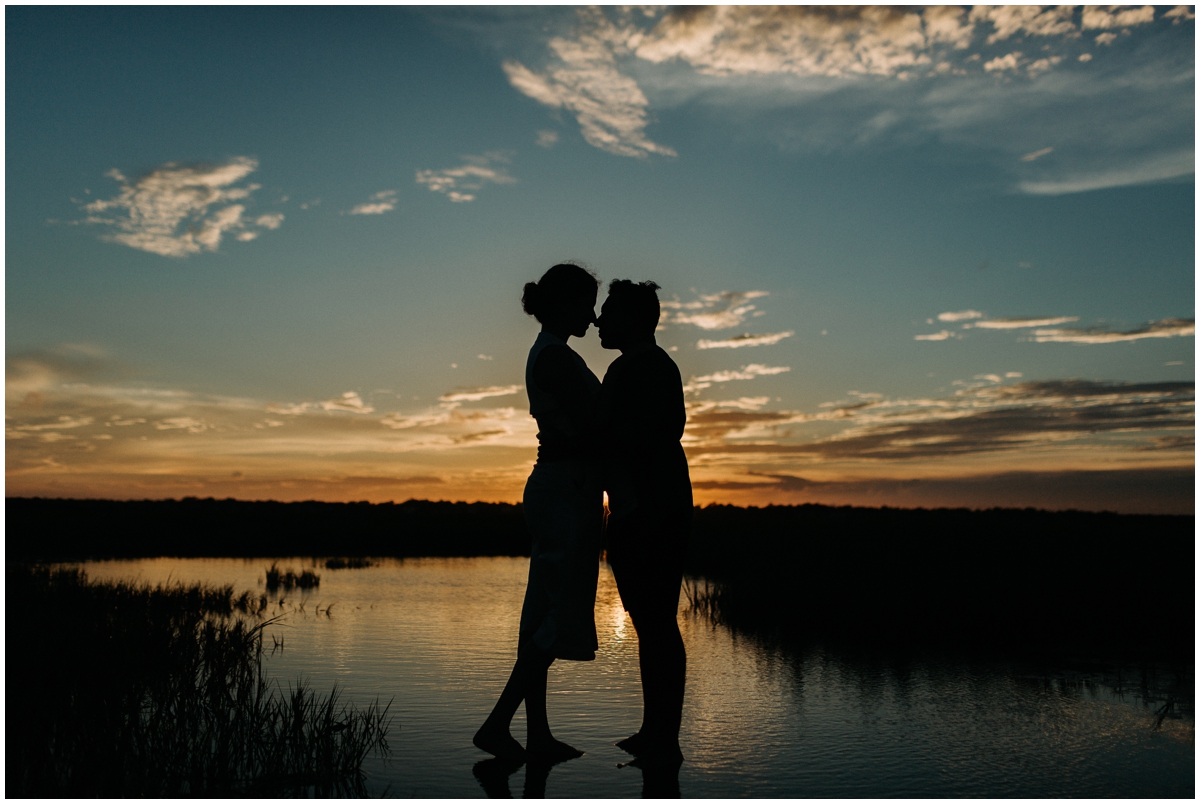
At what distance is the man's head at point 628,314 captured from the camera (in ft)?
15.6

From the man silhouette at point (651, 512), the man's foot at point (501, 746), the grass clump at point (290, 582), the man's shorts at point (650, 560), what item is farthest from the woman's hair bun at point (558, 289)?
the grass clump at point (290, 582)

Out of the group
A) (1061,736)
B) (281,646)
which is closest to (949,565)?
(1061,736)

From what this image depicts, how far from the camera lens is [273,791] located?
13.4 feet

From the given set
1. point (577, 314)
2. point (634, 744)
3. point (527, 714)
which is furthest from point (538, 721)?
point (577, 314)

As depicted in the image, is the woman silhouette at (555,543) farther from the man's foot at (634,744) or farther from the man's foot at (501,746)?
the man's foot at (634,744)

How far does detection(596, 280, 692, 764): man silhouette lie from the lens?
453 cm

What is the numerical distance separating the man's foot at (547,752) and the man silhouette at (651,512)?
1.39 feet

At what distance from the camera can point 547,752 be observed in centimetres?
461

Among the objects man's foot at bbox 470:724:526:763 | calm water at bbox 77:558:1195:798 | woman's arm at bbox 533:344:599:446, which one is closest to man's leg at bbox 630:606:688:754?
calm water at bbox 77:558:1195:798

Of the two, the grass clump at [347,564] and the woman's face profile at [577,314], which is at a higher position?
the woman's face profile at [577,314]

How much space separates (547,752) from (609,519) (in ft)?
4.06

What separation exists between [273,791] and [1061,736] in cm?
435

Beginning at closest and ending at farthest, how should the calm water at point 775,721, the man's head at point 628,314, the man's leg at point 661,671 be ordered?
1. the calm water at point 775,721
2. the man's leg at point 661,671
3. the man's head at point 628,314

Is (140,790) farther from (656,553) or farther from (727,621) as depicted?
(727,621)
